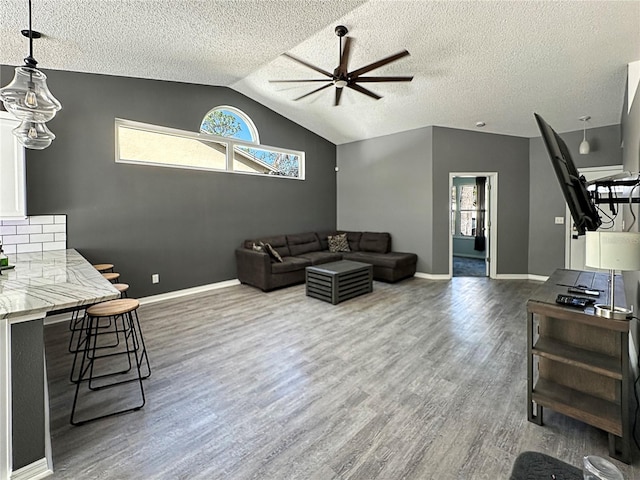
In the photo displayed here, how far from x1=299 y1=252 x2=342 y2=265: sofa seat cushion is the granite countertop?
143 inches

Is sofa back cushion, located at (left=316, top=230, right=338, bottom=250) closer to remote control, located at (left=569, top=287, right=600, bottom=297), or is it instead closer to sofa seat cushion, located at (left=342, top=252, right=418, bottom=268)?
sofa seat cushion, located at (left=342, top=252, right=418, bottom=268)

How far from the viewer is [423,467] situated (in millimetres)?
1608

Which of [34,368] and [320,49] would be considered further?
[320,49]

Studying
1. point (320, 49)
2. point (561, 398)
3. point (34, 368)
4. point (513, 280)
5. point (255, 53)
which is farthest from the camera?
point (513, 280)

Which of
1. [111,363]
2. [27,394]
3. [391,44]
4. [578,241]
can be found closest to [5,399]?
[27,394]

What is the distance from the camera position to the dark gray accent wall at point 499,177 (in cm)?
583

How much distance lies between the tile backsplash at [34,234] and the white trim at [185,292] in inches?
48.2

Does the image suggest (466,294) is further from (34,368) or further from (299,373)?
(34,368)

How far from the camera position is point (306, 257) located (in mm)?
5863

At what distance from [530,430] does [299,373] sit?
62.5 inches

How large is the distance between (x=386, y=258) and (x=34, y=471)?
4.98m

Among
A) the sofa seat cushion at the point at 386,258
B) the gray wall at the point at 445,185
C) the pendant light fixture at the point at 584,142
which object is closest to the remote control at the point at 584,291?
the sofa seat cushion at the point at 386,258

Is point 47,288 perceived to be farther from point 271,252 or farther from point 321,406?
point 271,252

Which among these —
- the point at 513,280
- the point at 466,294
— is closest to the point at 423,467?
the point at 466,294
